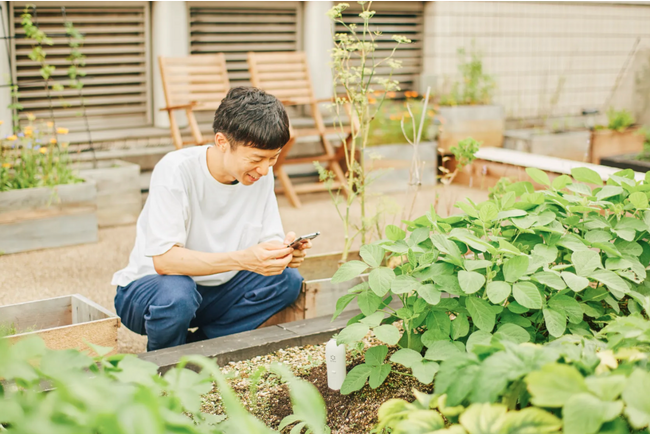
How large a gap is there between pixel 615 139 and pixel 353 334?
5.76 metres

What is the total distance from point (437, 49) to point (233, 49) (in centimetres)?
198

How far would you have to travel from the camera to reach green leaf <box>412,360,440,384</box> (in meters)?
1.47

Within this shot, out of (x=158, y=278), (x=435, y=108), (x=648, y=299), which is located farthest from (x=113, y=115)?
(x=648, y=299)

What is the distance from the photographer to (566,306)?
1.60 m

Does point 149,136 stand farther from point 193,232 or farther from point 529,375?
point 529,375

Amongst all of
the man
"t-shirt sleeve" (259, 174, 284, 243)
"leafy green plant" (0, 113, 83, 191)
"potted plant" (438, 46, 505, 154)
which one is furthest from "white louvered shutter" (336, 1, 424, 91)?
the man

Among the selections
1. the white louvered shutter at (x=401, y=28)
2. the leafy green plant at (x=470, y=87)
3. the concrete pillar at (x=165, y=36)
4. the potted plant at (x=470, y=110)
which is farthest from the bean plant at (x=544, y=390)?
the white louvered shutter at (x=401, y=28)

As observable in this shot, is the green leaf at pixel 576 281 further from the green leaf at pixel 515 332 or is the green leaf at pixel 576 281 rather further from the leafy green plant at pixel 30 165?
the leafy green plant at pixel 30 165

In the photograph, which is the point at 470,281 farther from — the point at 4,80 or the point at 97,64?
the point at 97,64

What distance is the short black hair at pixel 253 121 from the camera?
2.12 metres

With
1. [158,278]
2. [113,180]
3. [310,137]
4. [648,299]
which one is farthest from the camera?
[310,137]

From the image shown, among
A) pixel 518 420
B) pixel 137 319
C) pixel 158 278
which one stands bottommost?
pixel 137 319

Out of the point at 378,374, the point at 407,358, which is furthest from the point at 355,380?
the point at 407,358

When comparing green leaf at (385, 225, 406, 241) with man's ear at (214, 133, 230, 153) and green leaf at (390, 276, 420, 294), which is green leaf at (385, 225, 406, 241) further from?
man's ear at (214, 133, 230, 153)
